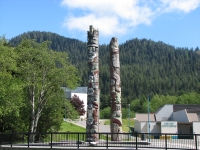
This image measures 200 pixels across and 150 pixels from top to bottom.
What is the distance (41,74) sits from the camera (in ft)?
96.4

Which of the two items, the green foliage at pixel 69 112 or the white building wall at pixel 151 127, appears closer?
the green foliage at pixel 69 112

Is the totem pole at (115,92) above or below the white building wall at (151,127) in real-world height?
above

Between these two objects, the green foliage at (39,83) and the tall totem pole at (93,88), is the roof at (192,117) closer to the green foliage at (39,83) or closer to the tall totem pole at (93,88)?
the green foliage at (39,83)

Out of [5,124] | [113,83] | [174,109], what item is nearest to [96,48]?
[113,83]

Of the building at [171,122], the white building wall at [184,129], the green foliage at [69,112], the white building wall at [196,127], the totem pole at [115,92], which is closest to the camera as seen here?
the totem pole at [115,92]

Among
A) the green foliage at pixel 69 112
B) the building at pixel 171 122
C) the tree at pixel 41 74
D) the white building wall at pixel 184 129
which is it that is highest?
the tree at pixel 41 74

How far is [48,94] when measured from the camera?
98.0 feet

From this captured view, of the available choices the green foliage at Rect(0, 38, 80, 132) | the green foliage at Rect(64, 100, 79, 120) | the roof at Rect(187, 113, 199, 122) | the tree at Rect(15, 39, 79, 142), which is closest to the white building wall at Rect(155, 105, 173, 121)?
the roof at Rect(187, 113, 199, 122)

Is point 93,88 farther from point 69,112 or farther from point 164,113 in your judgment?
point 164,113

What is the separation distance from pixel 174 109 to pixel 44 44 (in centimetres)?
5535

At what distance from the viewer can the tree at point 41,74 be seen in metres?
28.1

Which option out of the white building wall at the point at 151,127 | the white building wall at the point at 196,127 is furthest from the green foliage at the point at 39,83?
the white building wall at the point at 196,127

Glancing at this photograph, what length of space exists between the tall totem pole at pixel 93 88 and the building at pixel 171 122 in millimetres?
25683

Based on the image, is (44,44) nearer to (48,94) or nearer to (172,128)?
(48,94)
